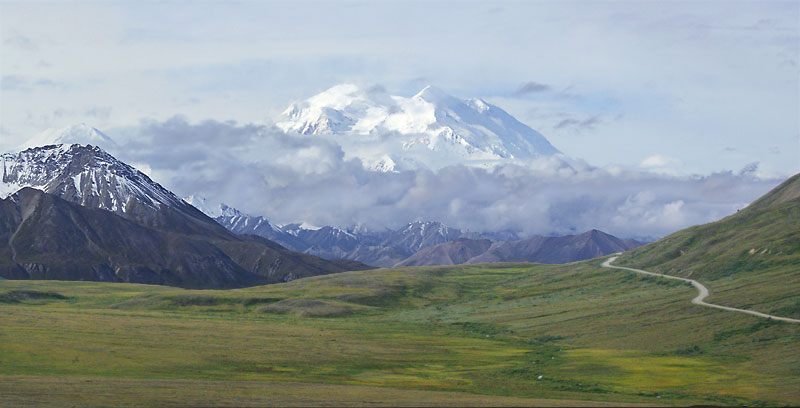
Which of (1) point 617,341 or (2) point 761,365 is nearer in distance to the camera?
(2) point 761,365

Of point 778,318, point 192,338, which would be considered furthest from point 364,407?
point 778,318

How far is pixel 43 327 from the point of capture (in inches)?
5492

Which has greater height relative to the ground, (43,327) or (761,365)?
(43,327)

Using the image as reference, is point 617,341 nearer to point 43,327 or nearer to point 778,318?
point 778,318

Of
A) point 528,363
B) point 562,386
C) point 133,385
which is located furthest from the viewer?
point 528,363

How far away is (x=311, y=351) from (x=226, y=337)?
2204cm

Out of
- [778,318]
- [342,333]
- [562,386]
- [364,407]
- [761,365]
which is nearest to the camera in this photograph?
[364,407]

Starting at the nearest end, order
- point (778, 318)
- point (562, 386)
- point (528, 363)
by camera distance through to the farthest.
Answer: point (562, 386) < point (528, 363) < point (778, 318)

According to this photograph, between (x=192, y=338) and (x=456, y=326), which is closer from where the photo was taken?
(x=192, y=338)

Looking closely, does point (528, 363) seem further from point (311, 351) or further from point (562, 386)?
A: point (311, 351)

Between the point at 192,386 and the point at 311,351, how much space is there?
4187 cm

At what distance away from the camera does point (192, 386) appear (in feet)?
284

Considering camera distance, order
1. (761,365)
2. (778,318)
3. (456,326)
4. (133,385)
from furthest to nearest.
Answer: (456,326) → (778,318) → (761,365) → (133,385)

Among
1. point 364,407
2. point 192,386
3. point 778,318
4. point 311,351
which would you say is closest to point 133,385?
point 192,386
